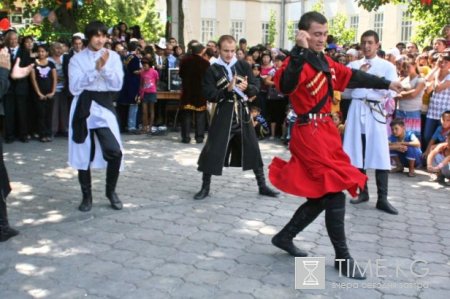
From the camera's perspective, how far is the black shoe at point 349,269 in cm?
459

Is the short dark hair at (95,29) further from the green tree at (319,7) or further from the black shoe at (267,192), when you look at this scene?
the green tree at (319,7)


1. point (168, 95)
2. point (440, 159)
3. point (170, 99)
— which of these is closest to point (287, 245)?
point (440, 159)

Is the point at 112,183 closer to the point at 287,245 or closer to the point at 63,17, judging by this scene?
the point at 287,245

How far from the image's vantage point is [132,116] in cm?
1252

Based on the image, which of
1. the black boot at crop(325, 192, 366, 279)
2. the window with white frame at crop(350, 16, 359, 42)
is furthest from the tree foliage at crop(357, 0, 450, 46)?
the black boot at crop(325, 192, 366, 279)

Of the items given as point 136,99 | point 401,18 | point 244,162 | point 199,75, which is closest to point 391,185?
point 244,162

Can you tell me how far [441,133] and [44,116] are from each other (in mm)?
6904

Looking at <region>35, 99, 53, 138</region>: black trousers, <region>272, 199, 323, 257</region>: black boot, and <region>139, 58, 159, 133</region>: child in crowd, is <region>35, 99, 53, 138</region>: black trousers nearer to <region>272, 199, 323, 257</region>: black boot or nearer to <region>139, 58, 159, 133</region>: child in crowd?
<region>139, 58, 159, 133</region>: child in crowd

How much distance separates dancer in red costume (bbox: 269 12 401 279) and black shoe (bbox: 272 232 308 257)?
250mm

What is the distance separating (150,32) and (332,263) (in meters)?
32.1

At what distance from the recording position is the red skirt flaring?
4.51m

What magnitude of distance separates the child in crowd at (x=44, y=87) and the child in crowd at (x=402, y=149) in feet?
20.1

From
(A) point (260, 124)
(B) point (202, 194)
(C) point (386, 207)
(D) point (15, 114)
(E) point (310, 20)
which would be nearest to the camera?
(E) point (310, 20)

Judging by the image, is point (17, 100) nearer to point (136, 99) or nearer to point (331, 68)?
point (136, 99)
